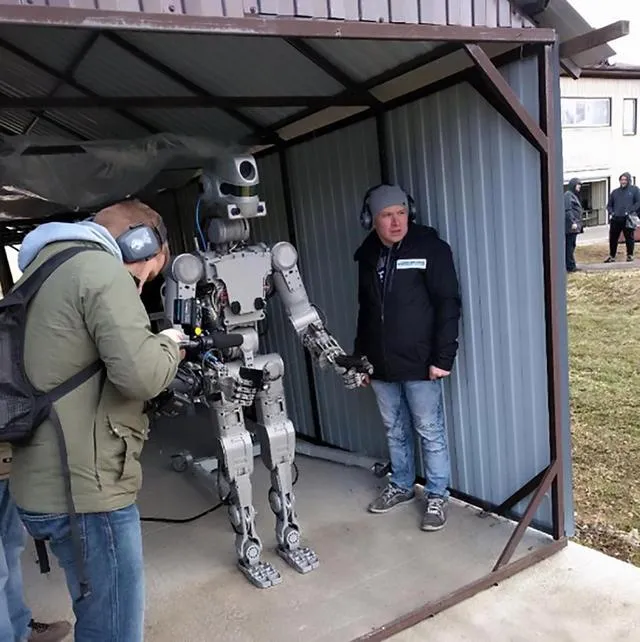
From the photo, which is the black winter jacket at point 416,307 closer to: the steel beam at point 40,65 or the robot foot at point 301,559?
the robot foot at point 301,559

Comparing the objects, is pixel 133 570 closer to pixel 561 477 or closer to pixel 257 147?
pixel 561 477

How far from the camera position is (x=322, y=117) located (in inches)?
147

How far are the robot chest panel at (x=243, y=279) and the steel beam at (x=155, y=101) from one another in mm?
702

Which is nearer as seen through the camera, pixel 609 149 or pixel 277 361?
pixel 277 361

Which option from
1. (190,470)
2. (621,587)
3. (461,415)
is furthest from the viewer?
(190,470)

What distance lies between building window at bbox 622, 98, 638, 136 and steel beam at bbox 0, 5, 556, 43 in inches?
682

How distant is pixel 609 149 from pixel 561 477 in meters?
16.9

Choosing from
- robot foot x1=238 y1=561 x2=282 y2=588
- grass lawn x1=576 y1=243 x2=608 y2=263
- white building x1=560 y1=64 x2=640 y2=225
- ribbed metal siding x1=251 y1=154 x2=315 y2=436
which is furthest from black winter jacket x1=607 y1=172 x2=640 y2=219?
robot foot x1=238 y1=561 x2=282 y2=588

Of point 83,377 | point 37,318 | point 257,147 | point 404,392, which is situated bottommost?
point 404,392

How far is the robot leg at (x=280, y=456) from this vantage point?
9.86 feet

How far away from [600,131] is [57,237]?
715 inches

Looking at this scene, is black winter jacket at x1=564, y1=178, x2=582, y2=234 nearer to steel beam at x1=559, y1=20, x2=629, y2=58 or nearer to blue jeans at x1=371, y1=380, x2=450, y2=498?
blue jeans at x1=371, y1=380, x2=450, y2=498

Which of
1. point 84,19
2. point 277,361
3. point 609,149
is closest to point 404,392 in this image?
point 277,361

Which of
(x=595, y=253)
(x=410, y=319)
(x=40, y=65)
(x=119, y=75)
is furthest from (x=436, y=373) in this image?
(x=595, y=253)
